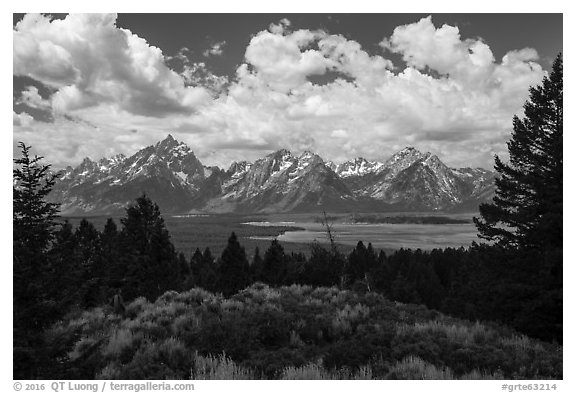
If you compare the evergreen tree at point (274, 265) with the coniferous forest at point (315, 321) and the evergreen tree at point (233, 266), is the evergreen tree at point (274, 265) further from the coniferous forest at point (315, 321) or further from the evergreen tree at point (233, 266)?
the coniferous forest at point (315, 321)

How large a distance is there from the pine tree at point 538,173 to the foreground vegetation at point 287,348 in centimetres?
648

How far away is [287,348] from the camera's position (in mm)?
9578

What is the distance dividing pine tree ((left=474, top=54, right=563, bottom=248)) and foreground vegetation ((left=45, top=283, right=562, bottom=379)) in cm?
648

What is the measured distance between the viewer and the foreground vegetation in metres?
7.69

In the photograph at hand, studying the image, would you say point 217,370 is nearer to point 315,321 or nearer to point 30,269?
point 30,269

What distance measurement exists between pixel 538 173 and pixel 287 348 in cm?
1390

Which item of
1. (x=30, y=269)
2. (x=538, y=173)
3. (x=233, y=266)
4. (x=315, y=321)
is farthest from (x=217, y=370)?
(x=233, y=266)

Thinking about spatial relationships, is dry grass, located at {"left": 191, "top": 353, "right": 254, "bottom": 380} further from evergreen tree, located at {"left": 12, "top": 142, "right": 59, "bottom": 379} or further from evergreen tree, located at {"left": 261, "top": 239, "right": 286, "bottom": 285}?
evergreen tree, located at {"left": 261, "top": 239, "right": 286, "bottom": 285}

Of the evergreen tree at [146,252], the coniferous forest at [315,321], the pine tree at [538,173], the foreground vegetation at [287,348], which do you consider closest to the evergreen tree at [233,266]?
the evergreen tree at [146,252]

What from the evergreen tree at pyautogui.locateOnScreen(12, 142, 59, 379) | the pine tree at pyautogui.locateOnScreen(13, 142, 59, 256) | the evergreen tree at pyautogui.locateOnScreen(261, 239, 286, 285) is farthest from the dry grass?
the evergreen tree at pyautogui.locateOnScreen(261, 239, 286, 285)
